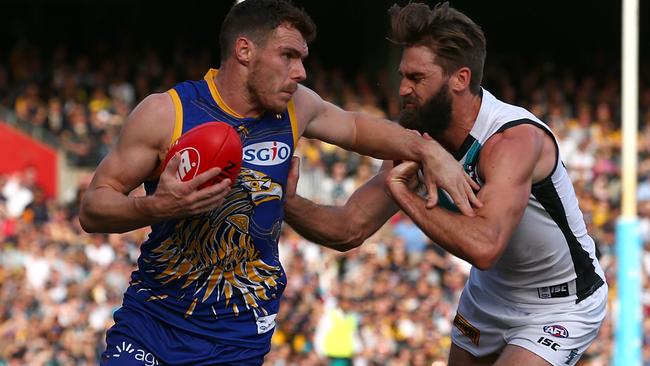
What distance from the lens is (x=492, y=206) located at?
187 inches

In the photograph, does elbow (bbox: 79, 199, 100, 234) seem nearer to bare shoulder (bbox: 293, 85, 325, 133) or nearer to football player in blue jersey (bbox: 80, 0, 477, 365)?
football player in blue jersey (bbox: 80, 0, 477, 365)

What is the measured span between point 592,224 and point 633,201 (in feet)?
16.3

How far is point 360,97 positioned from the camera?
2061 centimetres

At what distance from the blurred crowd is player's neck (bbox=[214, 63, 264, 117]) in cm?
796

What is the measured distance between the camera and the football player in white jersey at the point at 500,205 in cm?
479

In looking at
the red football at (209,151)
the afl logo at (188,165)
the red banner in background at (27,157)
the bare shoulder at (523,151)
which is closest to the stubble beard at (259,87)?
the red football at (209,151)

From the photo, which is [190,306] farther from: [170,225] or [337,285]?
[337,285]

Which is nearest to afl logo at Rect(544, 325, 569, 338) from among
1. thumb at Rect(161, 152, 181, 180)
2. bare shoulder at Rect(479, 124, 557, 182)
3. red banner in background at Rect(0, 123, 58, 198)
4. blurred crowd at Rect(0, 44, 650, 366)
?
bare shoulder at Rect(479, 124, 557, 182)

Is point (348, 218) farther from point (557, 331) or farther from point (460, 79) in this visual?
point (557, 331)

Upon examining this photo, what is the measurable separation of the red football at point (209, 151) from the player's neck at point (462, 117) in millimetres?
1157

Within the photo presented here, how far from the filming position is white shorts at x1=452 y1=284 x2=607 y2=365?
516 centimetres

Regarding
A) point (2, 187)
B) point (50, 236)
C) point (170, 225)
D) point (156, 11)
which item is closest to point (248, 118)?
point (170, 225)

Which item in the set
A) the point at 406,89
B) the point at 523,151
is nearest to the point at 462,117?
the point at 406,89

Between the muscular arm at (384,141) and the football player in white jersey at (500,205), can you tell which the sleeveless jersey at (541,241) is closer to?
Answer: the football player in white jersey at (500,205)
